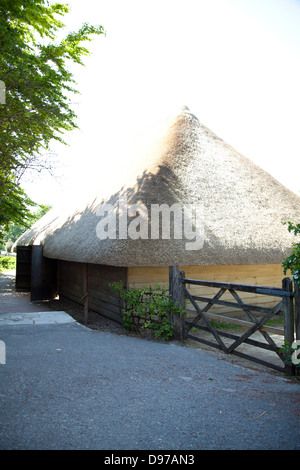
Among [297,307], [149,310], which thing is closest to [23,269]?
[149,310]

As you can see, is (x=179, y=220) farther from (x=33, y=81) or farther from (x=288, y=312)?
(x=33, y=81)

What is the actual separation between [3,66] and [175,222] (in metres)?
6.25

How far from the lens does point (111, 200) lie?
27.8 ft

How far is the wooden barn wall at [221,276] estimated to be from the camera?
24.2 feet

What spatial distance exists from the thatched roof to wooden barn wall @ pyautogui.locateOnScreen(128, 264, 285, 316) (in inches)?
36.6

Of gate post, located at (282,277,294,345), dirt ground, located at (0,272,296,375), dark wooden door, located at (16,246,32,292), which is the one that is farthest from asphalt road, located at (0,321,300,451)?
dark wooden door, located at (16,246,32,292)

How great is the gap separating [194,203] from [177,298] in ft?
9.36

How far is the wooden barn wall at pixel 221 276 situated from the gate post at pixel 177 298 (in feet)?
4.57

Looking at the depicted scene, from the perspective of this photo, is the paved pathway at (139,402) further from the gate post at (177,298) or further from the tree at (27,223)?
the tree at (27,223)

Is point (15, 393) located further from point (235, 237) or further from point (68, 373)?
point (235, 237)

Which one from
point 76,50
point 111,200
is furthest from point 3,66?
point 111,200

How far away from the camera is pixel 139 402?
3.17 metres

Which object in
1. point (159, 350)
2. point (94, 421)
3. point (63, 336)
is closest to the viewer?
point (94, 421)

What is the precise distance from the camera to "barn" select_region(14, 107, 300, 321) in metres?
6.81
